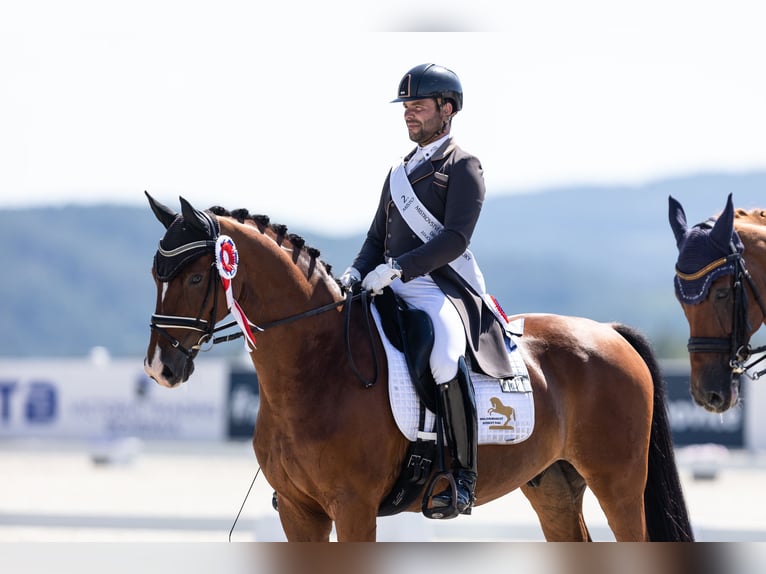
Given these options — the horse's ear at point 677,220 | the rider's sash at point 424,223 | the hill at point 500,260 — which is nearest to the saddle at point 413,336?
the rider's sash at point 424,223

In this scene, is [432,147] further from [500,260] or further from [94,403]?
[500,260]

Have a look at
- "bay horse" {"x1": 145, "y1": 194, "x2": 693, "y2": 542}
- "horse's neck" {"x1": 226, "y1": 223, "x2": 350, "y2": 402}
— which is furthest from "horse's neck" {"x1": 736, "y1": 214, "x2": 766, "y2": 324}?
"horse's neck" {"x1": 226, "y1": 223, "x2": 350, "y2": 402}

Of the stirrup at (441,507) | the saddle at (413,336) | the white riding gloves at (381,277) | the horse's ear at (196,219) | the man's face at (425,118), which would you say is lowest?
the stirrup at (441,507)

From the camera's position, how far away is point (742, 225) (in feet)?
17.2

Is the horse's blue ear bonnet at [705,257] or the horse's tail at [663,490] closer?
the horse's blue ear bonnet at [705,257]

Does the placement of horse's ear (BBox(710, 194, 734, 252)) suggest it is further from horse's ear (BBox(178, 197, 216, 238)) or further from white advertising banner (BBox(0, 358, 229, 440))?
white advertising banner (BBox(0, 358, 229, 440))

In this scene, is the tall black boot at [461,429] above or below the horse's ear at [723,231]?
below

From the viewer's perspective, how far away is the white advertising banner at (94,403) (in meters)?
19.5

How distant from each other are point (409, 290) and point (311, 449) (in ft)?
3.15

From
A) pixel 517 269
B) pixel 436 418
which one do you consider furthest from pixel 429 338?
pixel 517 269

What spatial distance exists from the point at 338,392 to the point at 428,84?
151 centimetres

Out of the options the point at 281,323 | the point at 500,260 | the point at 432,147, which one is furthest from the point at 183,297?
the point at 500,260

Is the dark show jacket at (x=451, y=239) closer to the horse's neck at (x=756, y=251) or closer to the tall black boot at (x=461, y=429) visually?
the tall black boot at (x=461, y=429)

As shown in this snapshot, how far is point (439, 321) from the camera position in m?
4.77
